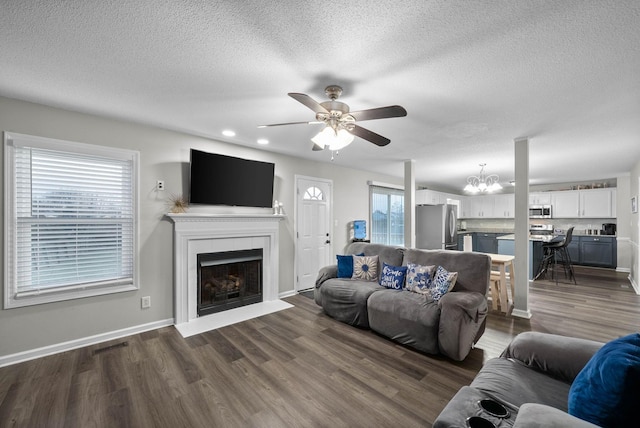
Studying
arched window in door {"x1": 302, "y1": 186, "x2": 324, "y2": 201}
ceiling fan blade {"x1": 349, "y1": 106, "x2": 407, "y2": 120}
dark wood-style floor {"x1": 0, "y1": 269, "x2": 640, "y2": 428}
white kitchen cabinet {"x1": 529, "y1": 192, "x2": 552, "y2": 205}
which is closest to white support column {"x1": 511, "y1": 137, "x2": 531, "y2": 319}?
dark wood-style floor {"x1": 0, "y1": 269, "x2": 640, "y2": 428}

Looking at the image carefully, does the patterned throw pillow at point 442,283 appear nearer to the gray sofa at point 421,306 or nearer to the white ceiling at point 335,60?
the gray sofa at point 421,306

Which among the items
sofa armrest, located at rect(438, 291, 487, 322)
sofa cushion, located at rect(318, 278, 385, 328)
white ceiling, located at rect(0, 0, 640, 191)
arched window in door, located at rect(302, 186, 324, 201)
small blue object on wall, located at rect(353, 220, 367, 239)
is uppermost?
white ceiling, located at rect(0, 0, 640, 191)

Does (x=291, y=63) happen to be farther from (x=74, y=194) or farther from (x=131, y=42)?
(x=74, y=194)

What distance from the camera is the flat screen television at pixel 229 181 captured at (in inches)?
139

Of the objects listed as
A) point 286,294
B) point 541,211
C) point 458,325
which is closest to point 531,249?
point 541,211

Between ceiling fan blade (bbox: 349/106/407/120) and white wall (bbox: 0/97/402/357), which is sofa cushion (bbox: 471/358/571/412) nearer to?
ceiling fan blade (bbox: 349/106/407/120)

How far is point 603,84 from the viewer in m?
2.18

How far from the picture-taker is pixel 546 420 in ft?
3.12

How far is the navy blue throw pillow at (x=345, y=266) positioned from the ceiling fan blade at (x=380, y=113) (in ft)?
7.55

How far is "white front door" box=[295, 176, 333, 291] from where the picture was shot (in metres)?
4.87

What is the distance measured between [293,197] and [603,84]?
381 centimetres

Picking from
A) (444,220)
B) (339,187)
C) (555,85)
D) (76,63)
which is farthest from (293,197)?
(444,220)

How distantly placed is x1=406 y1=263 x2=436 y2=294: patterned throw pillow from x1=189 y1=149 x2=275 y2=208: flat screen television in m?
2.33

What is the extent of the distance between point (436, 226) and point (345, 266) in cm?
384
